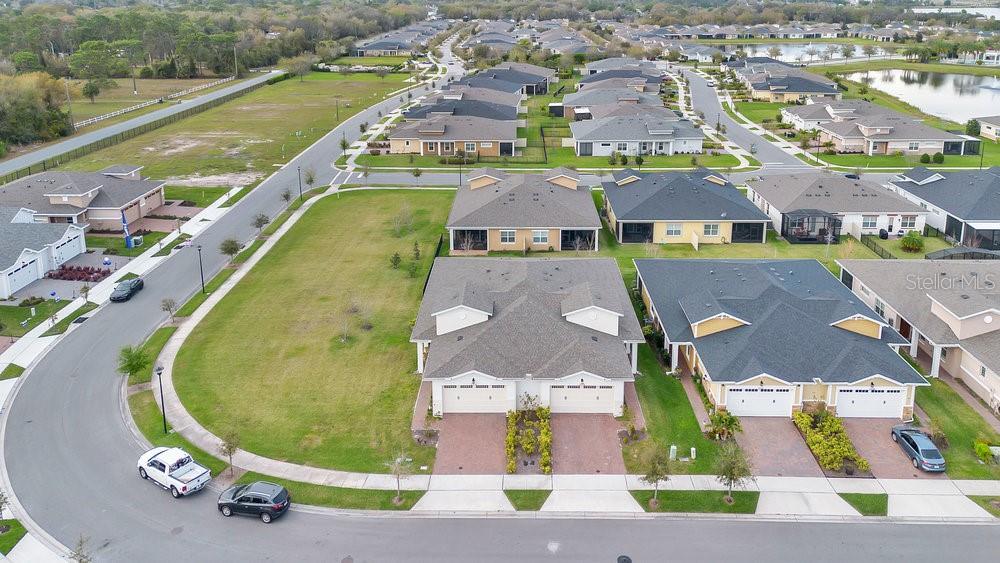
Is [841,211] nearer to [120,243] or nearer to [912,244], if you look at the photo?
[912,244]

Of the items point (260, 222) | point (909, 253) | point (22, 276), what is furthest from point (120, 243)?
point (909, 253)

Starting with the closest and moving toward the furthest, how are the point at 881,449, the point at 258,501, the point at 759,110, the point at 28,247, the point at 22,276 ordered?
the point at 258,501 < the point at 881,449 < the point at 22,276 < the point at 28,247 < the point at 759,110

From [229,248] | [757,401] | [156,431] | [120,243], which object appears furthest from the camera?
[120,243]

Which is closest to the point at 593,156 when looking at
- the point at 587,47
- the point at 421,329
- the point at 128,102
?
the point at 421,329

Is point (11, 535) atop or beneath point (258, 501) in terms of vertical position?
beneath

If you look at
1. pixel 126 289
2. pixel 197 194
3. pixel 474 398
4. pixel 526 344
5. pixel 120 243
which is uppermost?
pixel 197 194

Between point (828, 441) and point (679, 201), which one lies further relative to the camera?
point (679, 201)
